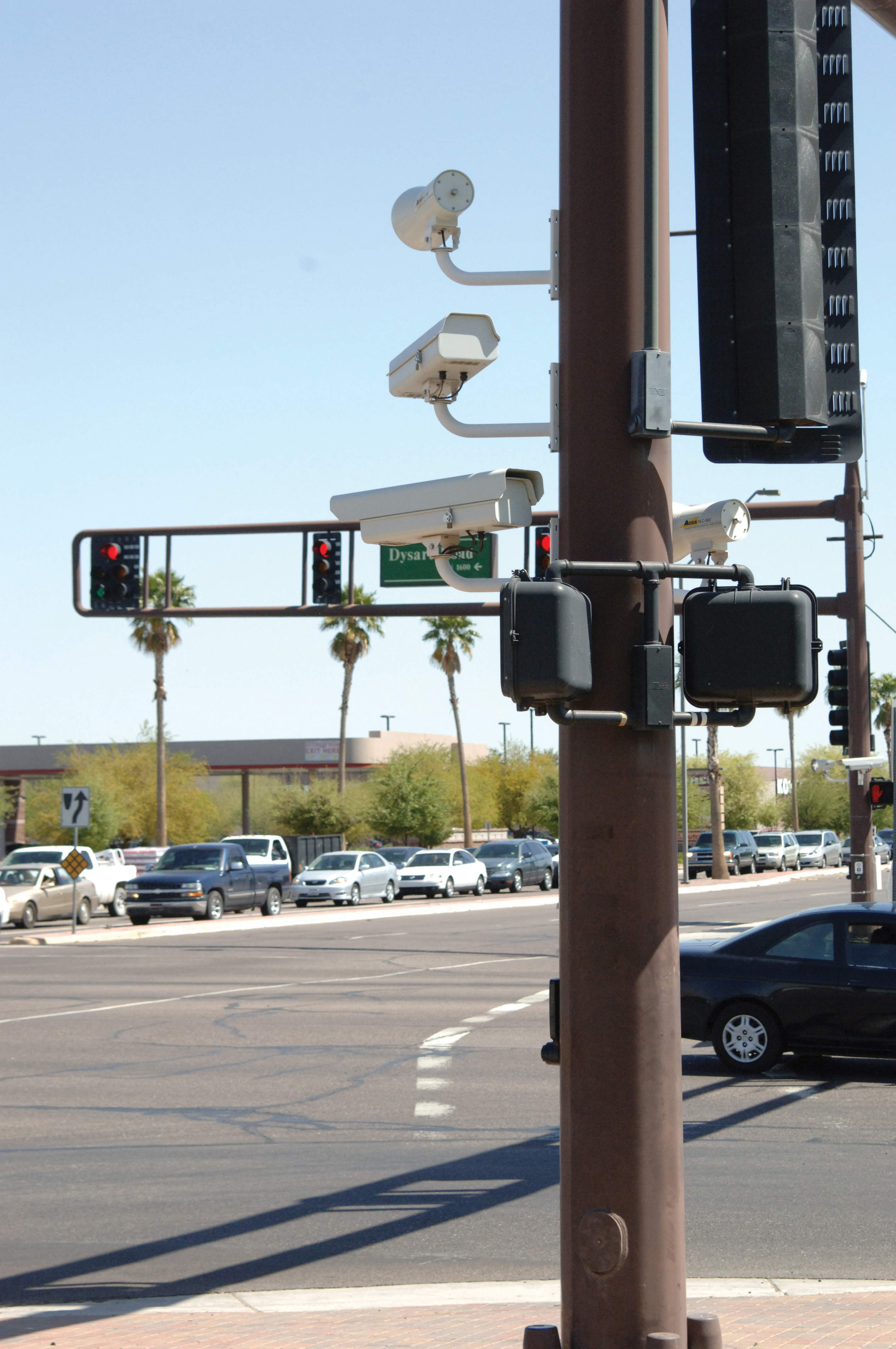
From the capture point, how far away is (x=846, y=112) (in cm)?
507

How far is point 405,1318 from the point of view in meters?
6.34

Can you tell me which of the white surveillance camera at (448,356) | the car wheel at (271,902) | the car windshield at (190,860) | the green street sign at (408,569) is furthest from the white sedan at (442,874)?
the white surveillance camera at (448,356)

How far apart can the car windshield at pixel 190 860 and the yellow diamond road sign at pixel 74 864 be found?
3864 millimetres

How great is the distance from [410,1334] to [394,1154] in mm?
4060

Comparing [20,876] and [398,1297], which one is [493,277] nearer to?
[398,1297]

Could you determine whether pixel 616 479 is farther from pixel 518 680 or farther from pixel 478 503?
pixel 478 503

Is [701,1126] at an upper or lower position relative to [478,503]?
lower

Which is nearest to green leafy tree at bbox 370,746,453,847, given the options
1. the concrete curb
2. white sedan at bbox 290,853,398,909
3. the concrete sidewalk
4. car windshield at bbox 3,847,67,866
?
white sedan at bbox 290,853,398,909

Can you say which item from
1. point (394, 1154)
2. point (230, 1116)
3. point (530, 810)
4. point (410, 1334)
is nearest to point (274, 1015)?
point (230, 1116)

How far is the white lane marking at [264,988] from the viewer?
1752cm

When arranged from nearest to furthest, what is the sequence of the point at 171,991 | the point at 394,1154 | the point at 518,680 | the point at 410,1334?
the point at 518,680
the point at 410,1334
the point at 394,1154
the point at 171,991

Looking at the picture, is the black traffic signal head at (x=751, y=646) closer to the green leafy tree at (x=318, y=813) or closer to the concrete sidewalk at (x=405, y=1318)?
the concrete sidewalk at (x=405, y=1318)

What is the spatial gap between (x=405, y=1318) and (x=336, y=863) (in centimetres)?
3878

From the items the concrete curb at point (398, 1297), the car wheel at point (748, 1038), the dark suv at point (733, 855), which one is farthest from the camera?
the dark suv at point (733, 855)
